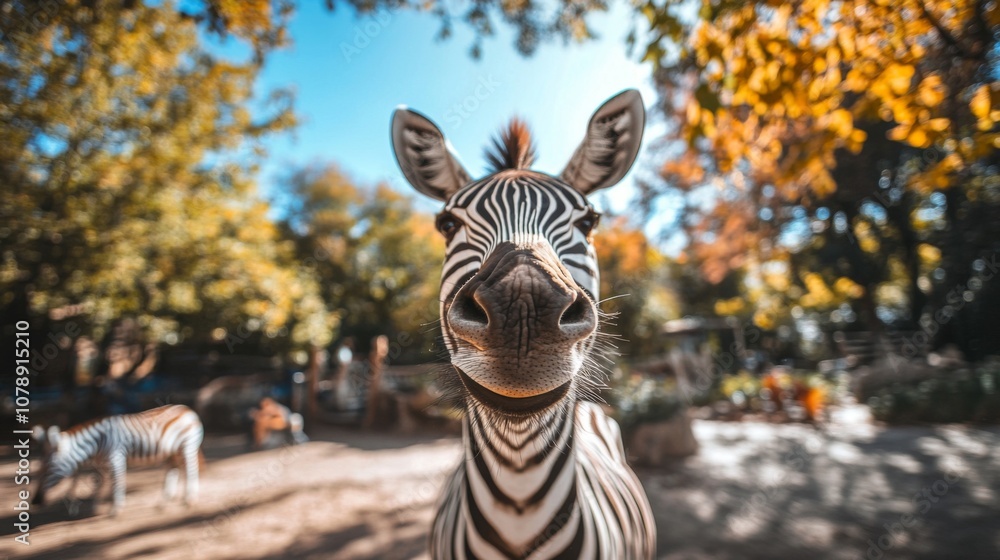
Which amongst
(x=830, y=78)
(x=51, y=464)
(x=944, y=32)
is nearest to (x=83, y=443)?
(x=51, y=464)

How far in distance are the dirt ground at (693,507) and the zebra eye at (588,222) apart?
4337mm

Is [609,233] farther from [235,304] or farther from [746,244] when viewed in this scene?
[235,304]

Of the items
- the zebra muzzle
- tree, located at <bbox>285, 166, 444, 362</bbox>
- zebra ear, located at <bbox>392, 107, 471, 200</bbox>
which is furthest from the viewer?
tree, located at <bbox>285, 166, 444, 362</bbox>

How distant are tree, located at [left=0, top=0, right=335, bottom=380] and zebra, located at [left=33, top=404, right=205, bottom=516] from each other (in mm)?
3372

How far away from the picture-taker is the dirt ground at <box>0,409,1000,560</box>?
4.22 metres

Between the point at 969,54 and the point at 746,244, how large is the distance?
30.2ft

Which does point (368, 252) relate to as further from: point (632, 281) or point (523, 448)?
point (523, 448)

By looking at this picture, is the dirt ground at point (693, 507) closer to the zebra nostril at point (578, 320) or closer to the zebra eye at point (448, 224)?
the zebra eye at point (448, 224)

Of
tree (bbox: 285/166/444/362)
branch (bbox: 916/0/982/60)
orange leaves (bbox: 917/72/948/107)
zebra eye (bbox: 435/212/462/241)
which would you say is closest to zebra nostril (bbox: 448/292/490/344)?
zebra eye (bbox: 435/212/462/241)

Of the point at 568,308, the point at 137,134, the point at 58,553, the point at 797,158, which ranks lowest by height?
the point at 58,553

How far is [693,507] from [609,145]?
5813 millimetres

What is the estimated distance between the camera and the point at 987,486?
A: 17.6 ft

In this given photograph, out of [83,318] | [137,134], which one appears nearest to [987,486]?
[137,134]

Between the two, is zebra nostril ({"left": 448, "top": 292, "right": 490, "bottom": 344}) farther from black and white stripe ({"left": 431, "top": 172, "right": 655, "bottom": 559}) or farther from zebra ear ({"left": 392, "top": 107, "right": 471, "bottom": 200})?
zebra ear ({"left": 392, "top": 107, "right": 471, "bottom": 200})
